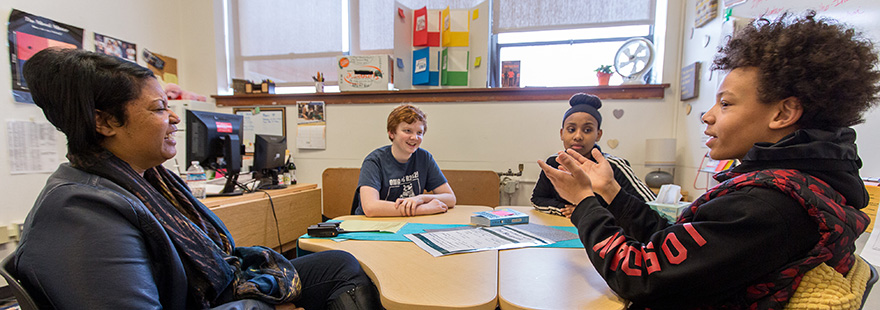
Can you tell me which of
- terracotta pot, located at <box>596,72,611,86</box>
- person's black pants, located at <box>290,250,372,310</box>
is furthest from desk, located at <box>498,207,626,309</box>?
terracotta pot, located at <box>596,72,611,86</box>

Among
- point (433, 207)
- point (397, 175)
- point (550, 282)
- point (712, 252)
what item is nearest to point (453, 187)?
point (397, 175)

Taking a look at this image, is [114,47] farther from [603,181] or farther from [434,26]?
[603,181]

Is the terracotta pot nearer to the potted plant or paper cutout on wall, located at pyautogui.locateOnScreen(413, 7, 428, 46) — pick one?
the potted plant

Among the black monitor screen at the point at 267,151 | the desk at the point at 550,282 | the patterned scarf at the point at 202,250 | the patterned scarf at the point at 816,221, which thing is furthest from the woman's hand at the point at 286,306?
the black monitor screen at the point at 267,151

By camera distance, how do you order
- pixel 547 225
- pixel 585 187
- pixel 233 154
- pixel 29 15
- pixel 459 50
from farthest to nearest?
pixel 459 50
pixel 29 15
pixel 233 154
pixel 547 225
pixel 585 187

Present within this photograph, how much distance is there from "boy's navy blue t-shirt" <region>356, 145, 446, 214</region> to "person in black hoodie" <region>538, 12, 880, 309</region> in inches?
51.2

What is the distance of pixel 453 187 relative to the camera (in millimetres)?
2740

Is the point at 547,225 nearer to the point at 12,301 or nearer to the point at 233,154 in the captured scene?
the point at 233,154

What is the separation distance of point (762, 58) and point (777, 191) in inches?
11.2

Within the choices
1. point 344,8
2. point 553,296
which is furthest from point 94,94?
point 344,8

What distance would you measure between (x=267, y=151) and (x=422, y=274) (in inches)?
64.6

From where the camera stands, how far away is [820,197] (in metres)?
0.57

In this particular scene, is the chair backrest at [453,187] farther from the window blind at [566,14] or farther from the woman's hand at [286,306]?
the woman's hand at [286,306]

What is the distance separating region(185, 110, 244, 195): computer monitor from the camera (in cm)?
175
